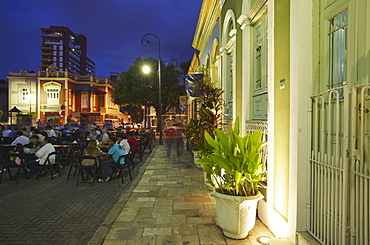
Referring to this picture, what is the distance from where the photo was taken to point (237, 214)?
3609mm

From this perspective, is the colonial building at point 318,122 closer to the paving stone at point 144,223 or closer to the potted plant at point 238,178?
the potted plant at point 238,178

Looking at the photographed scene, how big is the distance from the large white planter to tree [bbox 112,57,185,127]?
24140 millimetres

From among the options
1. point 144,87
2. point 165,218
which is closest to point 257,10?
point 165,218

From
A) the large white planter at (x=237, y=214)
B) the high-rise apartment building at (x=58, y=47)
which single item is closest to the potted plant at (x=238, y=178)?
the large white planter at (x=237, y=214)

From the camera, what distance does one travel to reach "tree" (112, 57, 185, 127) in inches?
1088

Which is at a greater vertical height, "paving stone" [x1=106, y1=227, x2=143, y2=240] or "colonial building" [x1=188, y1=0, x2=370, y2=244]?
"colonial building" [x1=188, y1=0, x2=370, y2=244]

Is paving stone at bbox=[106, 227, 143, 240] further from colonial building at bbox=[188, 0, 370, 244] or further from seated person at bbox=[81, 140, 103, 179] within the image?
seated person at bbox=[81, 140, 103, 179]

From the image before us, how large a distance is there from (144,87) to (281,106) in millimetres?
24817

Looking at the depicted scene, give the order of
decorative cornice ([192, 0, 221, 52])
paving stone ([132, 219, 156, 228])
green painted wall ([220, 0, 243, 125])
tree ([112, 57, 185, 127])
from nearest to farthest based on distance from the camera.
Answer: paving stone ([132, 219, 156, 228]), green painted wall ([220, 0, 243, 125]), decorative cornice ([192, 0, 221, 52]), tree ([112, 57, 185, 127])

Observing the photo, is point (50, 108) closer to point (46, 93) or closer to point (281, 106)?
point (46, 93)

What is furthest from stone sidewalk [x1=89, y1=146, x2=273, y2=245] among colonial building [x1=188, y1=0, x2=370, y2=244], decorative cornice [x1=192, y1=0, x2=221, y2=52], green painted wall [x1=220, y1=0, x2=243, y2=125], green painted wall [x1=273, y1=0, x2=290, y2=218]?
decorative cornice [x1=192, y1=0, x2=221, y2=52]

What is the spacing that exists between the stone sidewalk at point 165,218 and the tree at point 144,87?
2120 cm

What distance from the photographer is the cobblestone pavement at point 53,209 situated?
13.6ft

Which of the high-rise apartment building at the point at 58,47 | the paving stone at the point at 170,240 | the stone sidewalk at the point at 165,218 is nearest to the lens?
the paving stone at the point at 170,240
